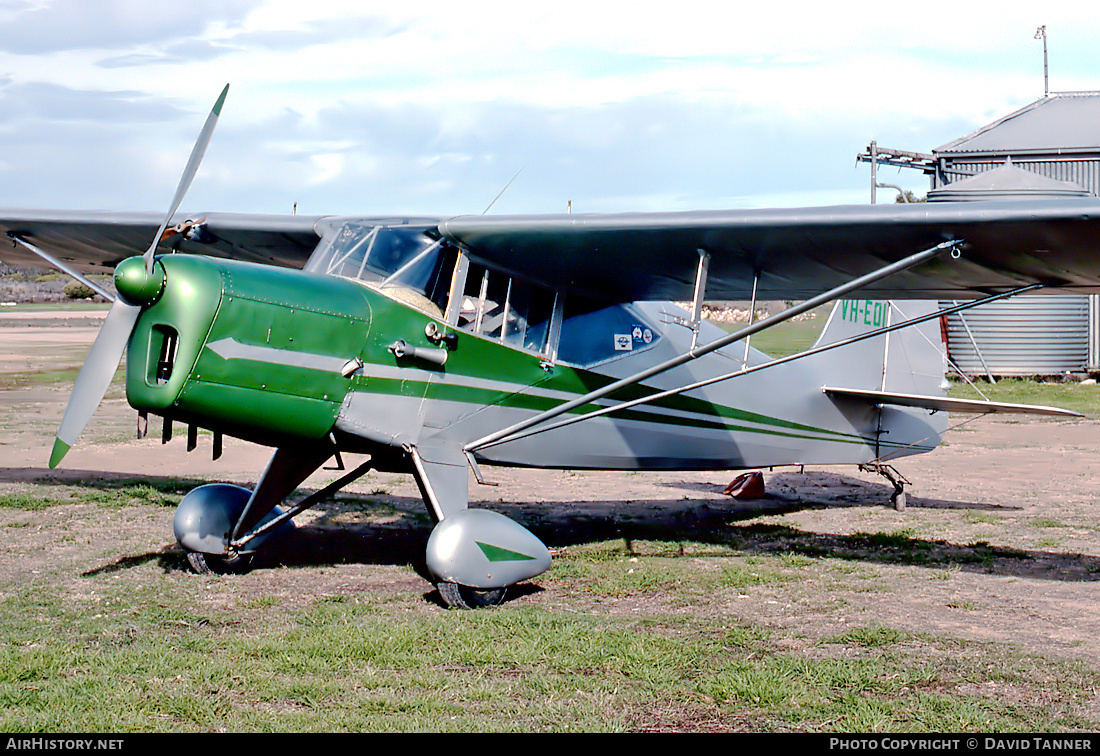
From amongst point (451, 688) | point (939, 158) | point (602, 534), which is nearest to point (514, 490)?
point (602, 534)

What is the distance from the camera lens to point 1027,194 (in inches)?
843

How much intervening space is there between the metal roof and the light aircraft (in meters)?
20.2

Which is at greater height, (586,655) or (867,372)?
(867,372)

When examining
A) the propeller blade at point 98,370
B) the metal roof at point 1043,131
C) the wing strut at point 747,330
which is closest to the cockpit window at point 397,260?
the wing strut at point 747,330

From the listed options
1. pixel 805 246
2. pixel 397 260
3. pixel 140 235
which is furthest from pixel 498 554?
pixel 140 235

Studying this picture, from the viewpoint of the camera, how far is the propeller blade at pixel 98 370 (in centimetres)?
600

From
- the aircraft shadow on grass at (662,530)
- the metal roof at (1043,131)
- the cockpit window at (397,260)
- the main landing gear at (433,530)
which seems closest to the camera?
the main landing gear at (433,530)

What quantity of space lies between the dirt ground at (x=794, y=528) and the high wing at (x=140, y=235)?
104 inches

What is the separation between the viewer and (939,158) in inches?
1066

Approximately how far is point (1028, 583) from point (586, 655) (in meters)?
3.83

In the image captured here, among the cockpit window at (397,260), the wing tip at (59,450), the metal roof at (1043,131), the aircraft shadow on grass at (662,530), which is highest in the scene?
the metal roof at (1043,131)

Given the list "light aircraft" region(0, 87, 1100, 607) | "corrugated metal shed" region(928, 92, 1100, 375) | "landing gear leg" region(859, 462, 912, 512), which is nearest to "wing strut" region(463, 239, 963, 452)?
"light aircraft" region(0, 87, 1100, 607)

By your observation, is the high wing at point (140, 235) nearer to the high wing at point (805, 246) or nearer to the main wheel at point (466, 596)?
the high wing at point (805, 246)
